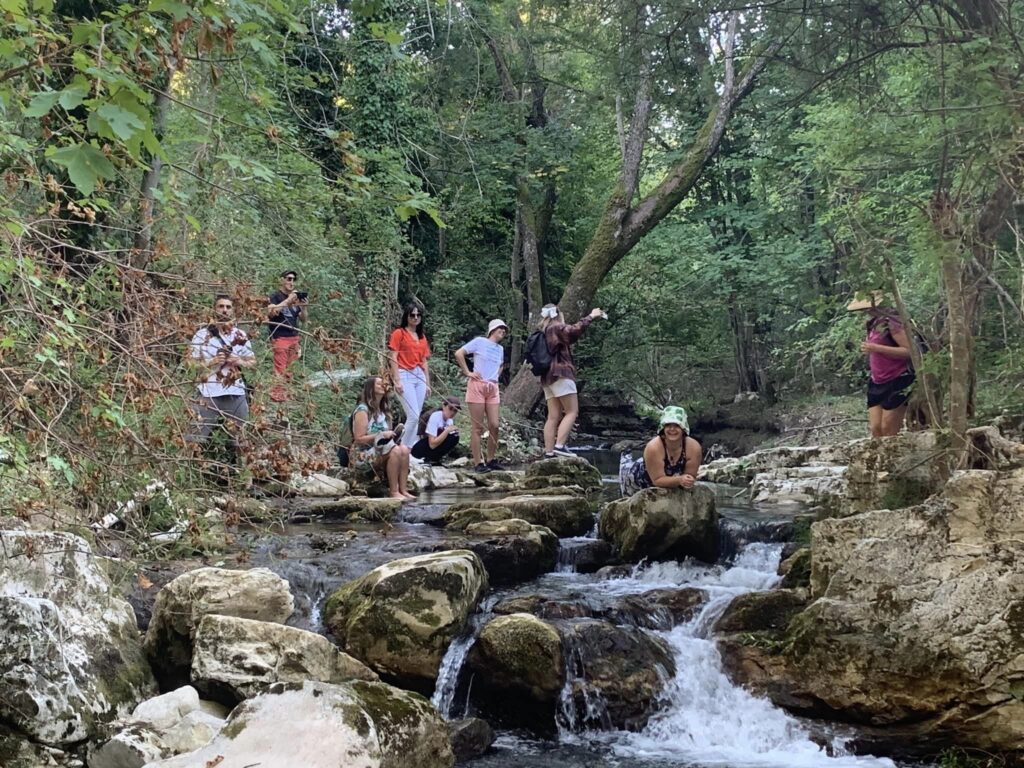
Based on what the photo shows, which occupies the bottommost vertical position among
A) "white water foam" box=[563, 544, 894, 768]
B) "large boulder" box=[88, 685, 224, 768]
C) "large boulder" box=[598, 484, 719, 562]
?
"white water foam" box=[563, 544, 894, 768]

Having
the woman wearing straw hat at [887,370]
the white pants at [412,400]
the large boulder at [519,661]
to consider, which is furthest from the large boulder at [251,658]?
the woman wearing straw hat at [887,370]

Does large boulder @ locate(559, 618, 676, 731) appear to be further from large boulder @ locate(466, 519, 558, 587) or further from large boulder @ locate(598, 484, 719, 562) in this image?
large boulder @ locate(598, 484, 719, 562)

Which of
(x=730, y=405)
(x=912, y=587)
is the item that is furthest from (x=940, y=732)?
(x=730, y=405)

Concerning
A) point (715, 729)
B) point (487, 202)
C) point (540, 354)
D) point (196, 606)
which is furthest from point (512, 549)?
point (487, 202)

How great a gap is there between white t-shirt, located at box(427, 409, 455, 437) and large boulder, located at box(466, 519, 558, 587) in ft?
13.9

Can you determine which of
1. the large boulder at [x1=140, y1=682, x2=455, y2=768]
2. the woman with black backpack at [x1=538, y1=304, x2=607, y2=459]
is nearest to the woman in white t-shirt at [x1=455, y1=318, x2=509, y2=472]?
the woman with black backpack at [x1=538, y1=304, x2=607, y2=459]

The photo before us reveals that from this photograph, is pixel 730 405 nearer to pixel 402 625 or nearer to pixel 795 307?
pixel 795 307

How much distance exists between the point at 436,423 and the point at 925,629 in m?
7.78

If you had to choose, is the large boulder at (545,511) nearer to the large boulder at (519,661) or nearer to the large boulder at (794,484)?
the large boulder at (519,661)

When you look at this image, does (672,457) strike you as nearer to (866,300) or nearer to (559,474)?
(866,300)

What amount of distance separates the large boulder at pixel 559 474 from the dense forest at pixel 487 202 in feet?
7.76

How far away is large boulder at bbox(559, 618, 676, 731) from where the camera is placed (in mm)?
5457

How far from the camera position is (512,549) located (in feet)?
23.7

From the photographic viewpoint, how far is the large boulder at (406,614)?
5629mm
